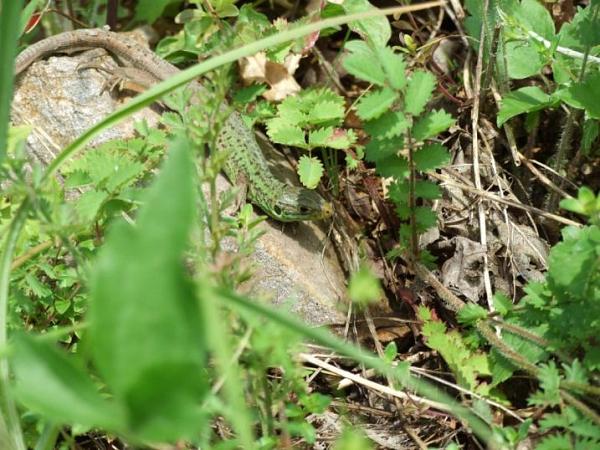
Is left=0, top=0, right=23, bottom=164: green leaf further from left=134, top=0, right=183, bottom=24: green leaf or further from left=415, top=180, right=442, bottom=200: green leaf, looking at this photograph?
left=134, top=0, right=183, bottom=24: green leaf

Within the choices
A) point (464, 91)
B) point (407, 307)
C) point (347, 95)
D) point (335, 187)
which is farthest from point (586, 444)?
point (347, 95)

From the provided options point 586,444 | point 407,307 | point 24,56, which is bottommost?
point 407,307

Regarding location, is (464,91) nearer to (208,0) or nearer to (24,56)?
(208,0)

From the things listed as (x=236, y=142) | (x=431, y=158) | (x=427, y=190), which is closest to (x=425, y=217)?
(x=427, y=190)

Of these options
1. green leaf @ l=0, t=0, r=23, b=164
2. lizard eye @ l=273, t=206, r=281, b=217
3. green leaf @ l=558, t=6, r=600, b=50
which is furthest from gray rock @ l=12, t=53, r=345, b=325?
green leaf @ l=0, t=0, r=23, b=164

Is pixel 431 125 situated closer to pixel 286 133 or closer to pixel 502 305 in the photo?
pixel 502 305

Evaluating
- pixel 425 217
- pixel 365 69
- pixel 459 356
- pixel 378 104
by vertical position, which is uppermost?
pixel 365 69

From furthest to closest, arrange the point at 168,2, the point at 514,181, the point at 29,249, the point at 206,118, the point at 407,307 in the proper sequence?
1. the point at 168,2
2. the point at 514,181
3. the point at 407,307
4. the point at 29,249
5. the point at 206,118
